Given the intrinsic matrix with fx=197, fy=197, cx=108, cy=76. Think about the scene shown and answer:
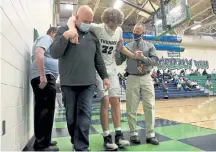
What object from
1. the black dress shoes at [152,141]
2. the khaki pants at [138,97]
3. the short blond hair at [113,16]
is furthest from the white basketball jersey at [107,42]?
the black dress shoes at [152,141]

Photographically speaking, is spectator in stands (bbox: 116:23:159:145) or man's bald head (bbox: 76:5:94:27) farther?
spectator in stands (bbox: 116:23:159:145)

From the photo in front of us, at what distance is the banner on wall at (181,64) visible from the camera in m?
15.5

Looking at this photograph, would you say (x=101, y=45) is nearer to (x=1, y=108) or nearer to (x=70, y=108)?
(x=70, y=108)

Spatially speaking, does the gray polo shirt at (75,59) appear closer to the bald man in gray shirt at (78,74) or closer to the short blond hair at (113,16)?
the bald man in gray shirt at (78,74)

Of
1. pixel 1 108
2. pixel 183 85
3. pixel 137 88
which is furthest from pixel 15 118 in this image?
pixel 183 85

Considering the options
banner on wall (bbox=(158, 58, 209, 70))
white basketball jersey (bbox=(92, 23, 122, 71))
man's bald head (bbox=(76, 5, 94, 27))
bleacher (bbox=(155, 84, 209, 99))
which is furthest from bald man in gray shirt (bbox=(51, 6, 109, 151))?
banner on wall (bbox=(158, 58, 209, 70))

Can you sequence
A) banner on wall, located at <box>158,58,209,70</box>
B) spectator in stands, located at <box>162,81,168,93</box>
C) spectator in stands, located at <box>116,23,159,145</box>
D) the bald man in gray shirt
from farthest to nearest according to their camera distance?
banner on wall, located at <box>158,58,209,70</box> → spectator in stands, located at <box>162,81,168,93</box> → spectator in stands, located at <box>116,23,159,145</box> → the bald man in gray shirt

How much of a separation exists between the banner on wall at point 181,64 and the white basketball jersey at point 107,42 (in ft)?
44.3

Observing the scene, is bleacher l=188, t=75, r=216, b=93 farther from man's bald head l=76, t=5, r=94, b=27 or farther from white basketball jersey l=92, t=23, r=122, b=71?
man's bald head l=76, t=5, r=94, b=27

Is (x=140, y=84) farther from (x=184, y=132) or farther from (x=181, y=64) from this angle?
(x=181, y=64)

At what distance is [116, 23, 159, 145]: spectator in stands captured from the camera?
240 cm

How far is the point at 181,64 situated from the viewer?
1596cm

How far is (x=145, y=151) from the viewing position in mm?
1995

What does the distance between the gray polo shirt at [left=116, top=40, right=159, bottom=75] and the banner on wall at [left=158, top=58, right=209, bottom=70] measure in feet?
42.7
